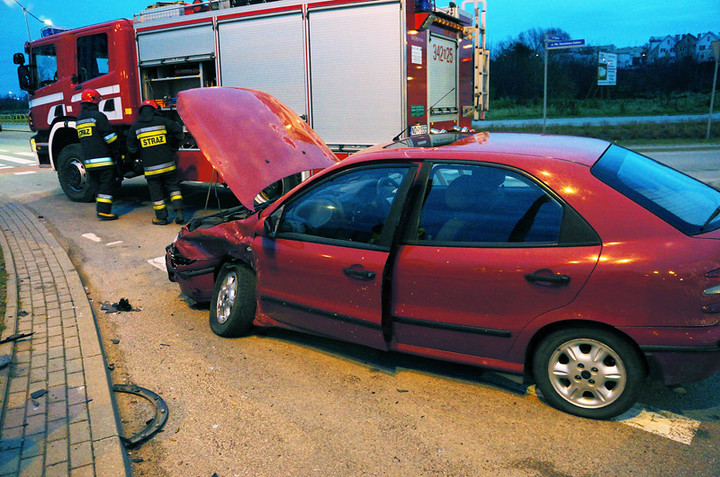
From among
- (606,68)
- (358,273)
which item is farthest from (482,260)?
(606,68)

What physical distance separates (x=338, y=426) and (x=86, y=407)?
1.47 meters

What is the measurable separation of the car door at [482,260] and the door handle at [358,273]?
0.52 feet

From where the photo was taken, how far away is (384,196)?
13.0 feet

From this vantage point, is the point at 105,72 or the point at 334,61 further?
the point at 105,72

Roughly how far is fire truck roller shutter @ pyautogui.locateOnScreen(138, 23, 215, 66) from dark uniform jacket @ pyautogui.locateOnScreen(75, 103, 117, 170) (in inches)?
55.5

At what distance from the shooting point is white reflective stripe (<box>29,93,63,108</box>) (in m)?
11.2

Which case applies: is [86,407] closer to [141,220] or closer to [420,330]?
[420,330]

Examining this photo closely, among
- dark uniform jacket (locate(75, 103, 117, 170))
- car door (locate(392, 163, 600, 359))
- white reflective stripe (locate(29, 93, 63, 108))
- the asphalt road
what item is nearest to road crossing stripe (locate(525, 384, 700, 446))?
the asphalt road

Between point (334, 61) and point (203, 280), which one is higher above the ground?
point (334, 61)

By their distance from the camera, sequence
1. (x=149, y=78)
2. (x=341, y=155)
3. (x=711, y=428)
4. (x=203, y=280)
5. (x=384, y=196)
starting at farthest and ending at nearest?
(x=149, y=78), (x=341, y=155), (x=203, y=280), (x=384, y=196), (x=711, y=428)

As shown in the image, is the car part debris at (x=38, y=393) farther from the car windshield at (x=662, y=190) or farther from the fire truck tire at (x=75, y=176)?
the fire truck tire at (x=75, y=176)

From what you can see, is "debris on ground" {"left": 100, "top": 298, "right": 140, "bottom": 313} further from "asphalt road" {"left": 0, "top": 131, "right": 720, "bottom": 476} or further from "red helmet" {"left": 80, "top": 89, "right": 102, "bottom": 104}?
"red helmet" {"left": 80, "top": 89, "right": 102, "bottom": 104}

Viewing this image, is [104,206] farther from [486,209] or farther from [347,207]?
[486,209]

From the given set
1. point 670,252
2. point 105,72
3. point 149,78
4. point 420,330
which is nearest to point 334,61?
point 149,78
